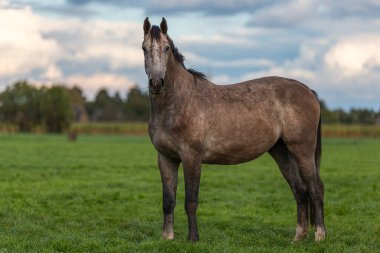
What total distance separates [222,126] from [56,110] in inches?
3817

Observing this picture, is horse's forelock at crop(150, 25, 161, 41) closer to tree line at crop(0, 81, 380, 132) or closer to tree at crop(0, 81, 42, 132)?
tree line at crop(0, 81, 380, 132)

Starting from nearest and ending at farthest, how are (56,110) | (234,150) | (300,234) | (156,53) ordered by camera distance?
1. (156,53)
2. (234,150)
3. (300,234)
4. (56,110)

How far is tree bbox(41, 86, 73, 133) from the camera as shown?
10125cm

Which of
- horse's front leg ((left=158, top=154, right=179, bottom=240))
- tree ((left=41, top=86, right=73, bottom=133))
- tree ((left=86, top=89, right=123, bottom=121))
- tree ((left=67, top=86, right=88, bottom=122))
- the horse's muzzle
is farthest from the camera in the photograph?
tree ((left=67, top=86, right=88, bottom=122))

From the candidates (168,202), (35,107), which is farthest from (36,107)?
(168,202)

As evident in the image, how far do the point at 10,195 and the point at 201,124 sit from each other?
8.49 metres

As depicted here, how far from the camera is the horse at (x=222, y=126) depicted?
312 inches

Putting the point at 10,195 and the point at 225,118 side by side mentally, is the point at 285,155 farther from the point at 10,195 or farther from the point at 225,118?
the point at 10,195

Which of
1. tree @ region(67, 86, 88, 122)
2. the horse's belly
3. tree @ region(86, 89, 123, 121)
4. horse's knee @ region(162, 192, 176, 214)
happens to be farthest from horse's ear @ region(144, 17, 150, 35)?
tree @ region(86, 89, 123, 121)

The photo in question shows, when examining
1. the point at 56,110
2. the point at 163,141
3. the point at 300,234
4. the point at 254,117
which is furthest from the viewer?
the point at 56,110

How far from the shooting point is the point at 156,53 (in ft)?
24.6

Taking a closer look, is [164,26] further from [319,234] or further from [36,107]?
[36,107]

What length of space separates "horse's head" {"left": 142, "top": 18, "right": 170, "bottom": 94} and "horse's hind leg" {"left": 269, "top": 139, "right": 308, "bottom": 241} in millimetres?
2695

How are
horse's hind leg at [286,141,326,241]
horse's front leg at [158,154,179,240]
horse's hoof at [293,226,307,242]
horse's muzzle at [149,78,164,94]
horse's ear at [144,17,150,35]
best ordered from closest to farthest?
horse's muzzle at [149,78,164,94]
horse's ear at [144,17,150,35]
horse's front leg at [158,154,179,240]
horse's hind leg at [286,141,326,241]
horse's hoof at [293,226,307,242]
